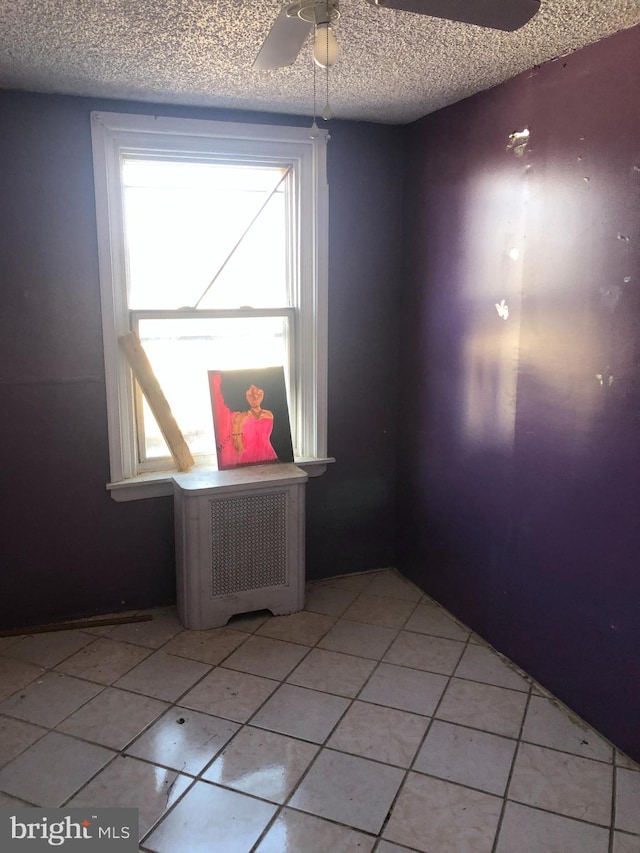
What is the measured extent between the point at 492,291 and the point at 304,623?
1706mm

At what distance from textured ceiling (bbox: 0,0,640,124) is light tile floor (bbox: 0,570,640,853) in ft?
7.55

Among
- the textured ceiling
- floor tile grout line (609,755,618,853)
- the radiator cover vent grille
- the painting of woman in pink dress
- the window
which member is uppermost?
the textured ceiling

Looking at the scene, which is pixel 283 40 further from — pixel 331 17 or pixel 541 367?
pixel 541 367

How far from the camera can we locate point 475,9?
1.52 m

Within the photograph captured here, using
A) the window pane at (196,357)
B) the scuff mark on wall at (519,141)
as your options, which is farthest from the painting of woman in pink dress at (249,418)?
the scuff mark on wall at (519,141)

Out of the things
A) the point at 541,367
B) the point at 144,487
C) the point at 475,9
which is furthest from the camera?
the point at 144,487

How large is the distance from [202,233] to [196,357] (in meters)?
0.58

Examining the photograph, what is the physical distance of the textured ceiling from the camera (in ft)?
6.33

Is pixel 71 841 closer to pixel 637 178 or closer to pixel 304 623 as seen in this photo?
pixel 304 623

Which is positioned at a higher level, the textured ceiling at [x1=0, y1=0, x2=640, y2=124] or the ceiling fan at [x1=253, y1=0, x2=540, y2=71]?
the textured ceiling at [x1=0, y1=0, x2=640, y2=124]

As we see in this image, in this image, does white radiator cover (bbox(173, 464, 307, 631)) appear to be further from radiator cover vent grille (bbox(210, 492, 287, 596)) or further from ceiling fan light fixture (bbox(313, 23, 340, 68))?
ceiling fan light fixture (bbox(313, 23, 340, 68))

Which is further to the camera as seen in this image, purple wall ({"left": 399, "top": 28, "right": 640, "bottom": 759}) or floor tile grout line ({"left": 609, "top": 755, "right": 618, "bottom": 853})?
purple wall ({"left": 399, "top": 28, "right": 640, "bottom": 759})

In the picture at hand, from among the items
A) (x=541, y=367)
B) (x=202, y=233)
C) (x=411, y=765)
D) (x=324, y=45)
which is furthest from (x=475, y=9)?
(x=411, y=765)

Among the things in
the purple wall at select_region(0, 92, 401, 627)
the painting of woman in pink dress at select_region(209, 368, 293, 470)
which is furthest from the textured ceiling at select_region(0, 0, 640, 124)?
the painting of woman in pink dress at select_region(209, 368, 293, 470)
